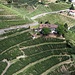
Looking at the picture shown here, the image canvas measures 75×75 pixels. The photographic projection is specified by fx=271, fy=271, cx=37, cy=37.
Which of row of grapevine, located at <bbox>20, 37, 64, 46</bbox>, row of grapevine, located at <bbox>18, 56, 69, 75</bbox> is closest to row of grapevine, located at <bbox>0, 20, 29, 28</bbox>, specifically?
row of grapevine, located at <bbox>20, 37, 64, 46</bbox>

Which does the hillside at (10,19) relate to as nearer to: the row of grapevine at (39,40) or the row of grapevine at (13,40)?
the row of grapevine at (13,40)

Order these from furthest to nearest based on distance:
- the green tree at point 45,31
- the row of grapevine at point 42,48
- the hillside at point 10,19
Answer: the hillside at point 10,19 < the green tree at point 45,31 < the row of grapevine at point 42,48

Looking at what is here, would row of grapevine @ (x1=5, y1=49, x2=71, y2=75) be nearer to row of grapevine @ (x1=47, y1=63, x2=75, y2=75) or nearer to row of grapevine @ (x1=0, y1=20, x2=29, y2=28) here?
row of grapevine @ (x1=47, y1=63, x2=75, y2=75)

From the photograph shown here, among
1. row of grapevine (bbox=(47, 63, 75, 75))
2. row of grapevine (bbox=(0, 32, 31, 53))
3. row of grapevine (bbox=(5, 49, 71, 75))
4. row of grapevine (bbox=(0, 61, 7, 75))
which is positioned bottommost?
row of grapevine (bbox=(47, 63, 75, 75))

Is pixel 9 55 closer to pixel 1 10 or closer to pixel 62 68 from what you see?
pixel 62 68

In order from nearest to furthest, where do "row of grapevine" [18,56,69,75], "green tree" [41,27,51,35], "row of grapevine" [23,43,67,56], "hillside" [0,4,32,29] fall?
"row of grapevine" [18,56,69,75] < "row of grapevine" [23,43,67,56] < "green tree" [41,27,51,35] < "hillside" [0,4,32,29]

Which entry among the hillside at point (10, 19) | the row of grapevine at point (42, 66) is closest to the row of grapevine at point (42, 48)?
the row of grapevine at point (42, 66)

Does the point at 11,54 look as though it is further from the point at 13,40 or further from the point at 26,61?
the point at 13,40
